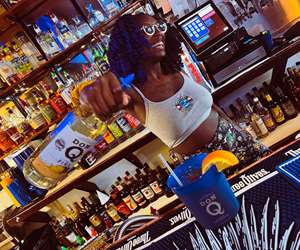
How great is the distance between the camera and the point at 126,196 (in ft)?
9.69

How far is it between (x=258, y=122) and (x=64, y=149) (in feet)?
5.51

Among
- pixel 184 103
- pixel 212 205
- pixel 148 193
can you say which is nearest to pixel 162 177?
pixel 148 193

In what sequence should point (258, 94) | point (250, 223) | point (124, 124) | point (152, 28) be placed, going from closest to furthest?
point (250, 223) < point (152, 28) < point (124, 124) < point (258, 94)

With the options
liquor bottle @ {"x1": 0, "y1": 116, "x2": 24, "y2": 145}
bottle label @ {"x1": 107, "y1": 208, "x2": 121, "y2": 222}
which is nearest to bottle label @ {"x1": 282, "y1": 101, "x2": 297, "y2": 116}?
bottle label @ {"x1": 107, "y1": 208, "x2": 121, "y2": 222}

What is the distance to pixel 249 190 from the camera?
95 centimetres

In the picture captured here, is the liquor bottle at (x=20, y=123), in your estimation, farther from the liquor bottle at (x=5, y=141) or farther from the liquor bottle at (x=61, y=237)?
the liquor bottle at (x=61, y=237)

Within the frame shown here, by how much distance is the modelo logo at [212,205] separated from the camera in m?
0.87

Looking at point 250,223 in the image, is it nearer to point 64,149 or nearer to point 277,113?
point 64,149

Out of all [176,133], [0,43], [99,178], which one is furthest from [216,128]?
[0,43]

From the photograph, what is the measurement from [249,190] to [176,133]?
77 cm

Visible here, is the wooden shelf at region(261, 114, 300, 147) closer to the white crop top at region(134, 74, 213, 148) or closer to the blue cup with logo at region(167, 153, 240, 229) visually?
the white crop top at region(134, 74, 213, 148)

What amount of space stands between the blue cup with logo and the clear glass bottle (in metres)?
0.51

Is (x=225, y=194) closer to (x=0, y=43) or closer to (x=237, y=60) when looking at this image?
(x=237, y=60)

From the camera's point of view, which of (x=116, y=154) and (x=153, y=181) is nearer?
(x=116, y=154)
